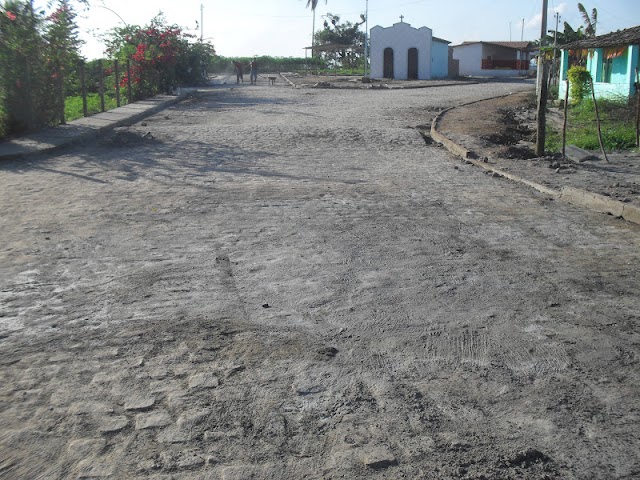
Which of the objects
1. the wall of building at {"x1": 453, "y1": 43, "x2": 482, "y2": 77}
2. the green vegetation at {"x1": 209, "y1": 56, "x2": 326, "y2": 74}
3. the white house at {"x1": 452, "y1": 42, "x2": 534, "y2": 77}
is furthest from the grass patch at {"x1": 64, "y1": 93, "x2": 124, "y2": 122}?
the green vegetation at {"x1": 209, "y1": 56, "x2": 326, "y2": 74}

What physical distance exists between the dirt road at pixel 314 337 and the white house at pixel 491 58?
66.6m

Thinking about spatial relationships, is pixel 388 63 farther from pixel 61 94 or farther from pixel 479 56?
pixel 61 94

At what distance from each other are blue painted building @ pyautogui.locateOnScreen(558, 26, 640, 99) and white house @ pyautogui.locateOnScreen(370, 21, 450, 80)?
1181 inches

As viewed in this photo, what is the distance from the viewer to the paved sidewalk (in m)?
12.2

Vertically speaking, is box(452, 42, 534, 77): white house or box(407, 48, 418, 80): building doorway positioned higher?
box(452, 42, 534, 77): white house

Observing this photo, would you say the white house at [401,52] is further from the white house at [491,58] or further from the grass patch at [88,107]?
the grass patch at [88,107]

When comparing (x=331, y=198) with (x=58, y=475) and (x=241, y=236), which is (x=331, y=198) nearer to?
(x=241, y=236)

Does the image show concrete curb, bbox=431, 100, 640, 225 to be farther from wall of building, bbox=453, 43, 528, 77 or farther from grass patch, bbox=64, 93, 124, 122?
wall of building, bbox=453, 43, 528, 77

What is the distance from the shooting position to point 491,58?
7138 centimetres

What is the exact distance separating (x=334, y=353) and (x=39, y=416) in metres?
1.56

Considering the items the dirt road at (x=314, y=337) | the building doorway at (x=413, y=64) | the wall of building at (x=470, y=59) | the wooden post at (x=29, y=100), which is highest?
the wall of building at (x=470, y=59)

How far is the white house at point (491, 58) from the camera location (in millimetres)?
70812

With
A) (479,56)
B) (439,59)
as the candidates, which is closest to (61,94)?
(439,59)

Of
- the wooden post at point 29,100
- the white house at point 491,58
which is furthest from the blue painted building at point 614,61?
the white house at point 491,58
